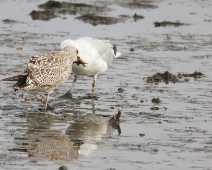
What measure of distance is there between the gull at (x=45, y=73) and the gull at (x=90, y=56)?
0.82 meters

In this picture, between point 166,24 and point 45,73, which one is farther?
point 166,24

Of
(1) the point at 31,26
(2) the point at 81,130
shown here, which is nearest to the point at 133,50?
(1) the point at 31,26

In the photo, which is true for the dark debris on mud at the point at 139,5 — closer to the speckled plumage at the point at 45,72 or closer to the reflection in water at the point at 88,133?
the speckled plumage at the point at 45,72

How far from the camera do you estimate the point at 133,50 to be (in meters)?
20.4

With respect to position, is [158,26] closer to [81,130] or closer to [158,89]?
[158,89]

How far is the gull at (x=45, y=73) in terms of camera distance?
1353 centimetres

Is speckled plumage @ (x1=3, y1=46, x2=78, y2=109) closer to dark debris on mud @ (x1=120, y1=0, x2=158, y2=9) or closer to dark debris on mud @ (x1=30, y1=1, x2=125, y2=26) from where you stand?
dark debris on mud @ (x1=30, y1=1, x2=125, y2=26)

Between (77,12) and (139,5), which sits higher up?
(139,5)

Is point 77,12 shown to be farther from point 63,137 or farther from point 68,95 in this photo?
point 63,137

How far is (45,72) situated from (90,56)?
198cm

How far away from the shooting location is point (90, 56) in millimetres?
15516

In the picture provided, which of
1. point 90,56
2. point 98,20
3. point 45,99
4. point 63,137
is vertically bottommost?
point 63,137

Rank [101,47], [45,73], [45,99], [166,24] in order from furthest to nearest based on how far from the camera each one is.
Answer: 1. [166,24]
2. [101,47]
3. [45,99]
4. [45,73]

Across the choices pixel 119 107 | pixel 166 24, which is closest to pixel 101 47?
pixel 119 107
